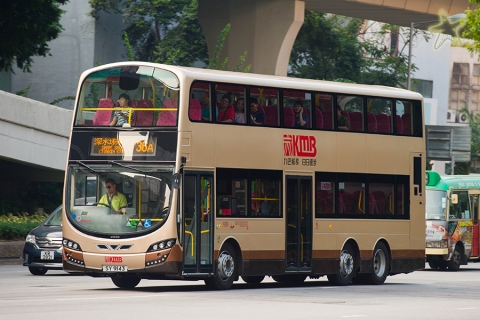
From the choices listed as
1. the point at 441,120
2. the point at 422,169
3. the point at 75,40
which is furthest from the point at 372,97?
the point at 441,120

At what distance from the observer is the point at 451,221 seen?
2992 centimetres

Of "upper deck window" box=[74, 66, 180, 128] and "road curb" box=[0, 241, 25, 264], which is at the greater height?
"upper deck window" box=[74, 66, 180, 128]

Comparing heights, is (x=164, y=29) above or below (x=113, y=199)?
above

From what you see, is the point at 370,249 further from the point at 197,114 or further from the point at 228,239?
the point at 197,114

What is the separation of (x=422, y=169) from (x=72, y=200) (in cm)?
806

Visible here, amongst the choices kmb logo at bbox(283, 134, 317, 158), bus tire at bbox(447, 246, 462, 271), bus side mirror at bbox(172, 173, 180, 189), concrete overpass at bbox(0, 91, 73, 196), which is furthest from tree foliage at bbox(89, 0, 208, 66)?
bus side mirror at bbox(172, 173, 180, 189)

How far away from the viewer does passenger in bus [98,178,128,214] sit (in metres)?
17.8

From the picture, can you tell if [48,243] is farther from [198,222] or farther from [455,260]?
[455,260]

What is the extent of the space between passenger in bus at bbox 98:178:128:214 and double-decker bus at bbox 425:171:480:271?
13.6 metres

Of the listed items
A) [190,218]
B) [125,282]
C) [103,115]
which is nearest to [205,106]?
[103,115]

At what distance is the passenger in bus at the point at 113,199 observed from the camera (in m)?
17.8

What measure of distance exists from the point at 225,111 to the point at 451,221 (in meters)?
12.9

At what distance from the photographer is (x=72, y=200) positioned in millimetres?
18094

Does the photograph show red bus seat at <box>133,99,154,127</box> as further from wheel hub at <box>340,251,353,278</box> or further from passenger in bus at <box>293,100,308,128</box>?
wheel hub at <box>340,251,353,278</box>
